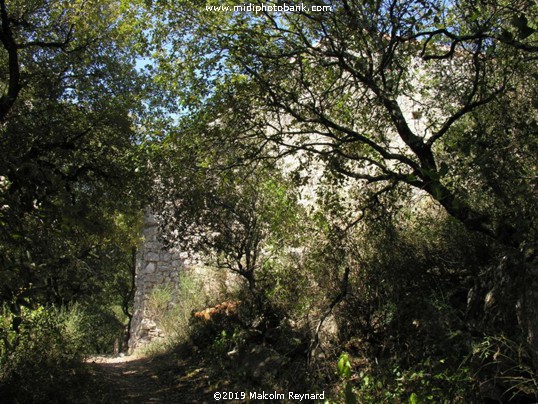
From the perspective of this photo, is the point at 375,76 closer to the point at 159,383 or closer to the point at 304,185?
the point at 304,185

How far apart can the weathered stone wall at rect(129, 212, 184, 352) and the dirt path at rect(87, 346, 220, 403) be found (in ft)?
13.9

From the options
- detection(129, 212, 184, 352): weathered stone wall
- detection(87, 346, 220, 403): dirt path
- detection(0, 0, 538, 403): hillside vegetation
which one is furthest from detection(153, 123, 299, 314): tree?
detection(129, 212, 184, 352): weathered stone wall

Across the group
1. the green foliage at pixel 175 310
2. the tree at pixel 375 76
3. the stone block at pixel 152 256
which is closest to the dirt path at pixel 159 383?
the green foliage at pixel 175 310

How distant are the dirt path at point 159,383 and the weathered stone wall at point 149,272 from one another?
4228 mm

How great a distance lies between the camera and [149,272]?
1403cm

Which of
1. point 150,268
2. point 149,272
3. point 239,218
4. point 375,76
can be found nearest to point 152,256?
point 150,268

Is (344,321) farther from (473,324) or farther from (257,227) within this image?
(257,227)

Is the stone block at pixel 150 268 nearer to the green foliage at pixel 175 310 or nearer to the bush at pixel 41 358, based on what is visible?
the green foliage at pixel 175 310

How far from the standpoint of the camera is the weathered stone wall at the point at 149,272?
44.7ft

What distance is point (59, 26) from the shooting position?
7984mm

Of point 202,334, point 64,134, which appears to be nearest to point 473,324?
point 202,334

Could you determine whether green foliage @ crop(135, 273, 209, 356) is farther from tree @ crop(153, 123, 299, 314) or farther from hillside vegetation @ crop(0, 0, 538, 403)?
tree @ crop(153, 123, 299, 314)

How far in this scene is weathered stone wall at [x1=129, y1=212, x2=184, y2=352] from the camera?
13.6 metres

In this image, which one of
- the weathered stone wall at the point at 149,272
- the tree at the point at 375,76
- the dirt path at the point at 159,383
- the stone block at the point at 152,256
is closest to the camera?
the tree at the point at 375,76
